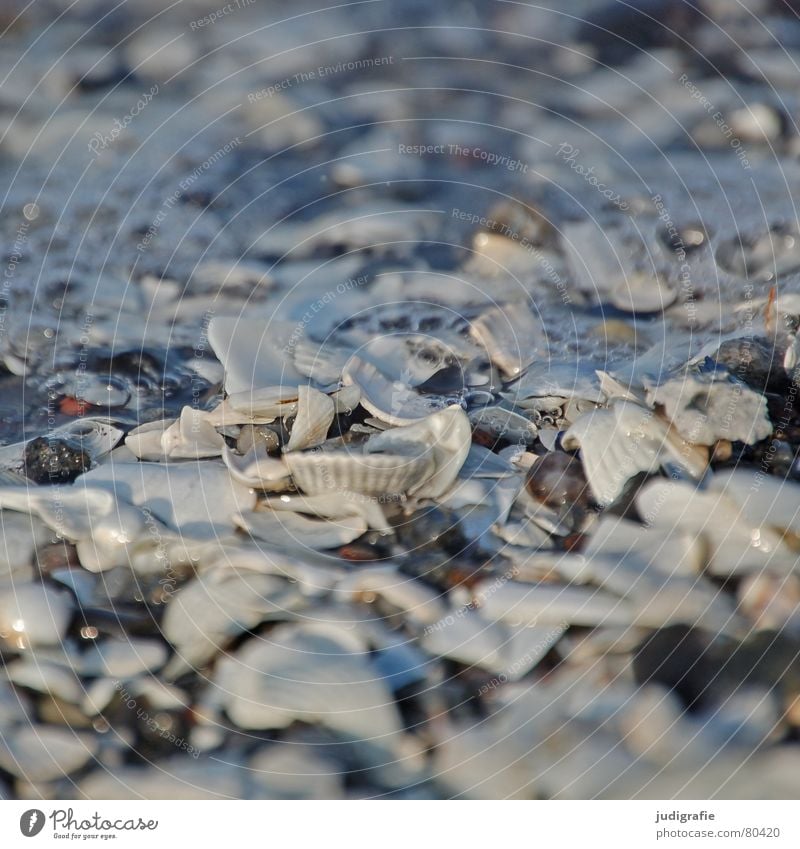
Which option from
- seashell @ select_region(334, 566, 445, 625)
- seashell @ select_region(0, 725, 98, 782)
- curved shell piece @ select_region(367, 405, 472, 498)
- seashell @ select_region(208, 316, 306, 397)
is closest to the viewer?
seashell @ select_region(0, 725, 98, 782)

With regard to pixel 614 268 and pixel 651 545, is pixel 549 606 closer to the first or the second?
pixel 651 545

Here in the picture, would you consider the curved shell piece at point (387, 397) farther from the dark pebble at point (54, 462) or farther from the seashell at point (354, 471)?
the dark pebble at point (54, 462)

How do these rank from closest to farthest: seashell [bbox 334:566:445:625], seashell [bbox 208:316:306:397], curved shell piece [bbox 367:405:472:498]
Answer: seashell [bbox 334:566:445:625]
curved shell piece [bbox 367:405:472:498]
seashell [bbox 208:316:306:397]

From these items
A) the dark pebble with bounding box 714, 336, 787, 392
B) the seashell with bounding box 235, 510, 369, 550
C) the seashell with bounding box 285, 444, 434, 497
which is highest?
the dark pebble with bounding box 714, 336, 787, 392

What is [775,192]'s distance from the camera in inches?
45.1

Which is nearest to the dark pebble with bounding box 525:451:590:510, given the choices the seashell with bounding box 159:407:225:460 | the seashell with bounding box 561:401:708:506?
the seashell with bounding box 561:401:708:506

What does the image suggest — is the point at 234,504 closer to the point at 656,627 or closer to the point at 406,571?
the point at 406,571

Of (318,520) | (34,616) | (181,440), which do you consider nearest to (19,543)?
(34,616)

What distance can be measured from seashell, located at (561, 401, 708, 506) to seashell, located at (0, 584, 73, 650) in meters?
0.56

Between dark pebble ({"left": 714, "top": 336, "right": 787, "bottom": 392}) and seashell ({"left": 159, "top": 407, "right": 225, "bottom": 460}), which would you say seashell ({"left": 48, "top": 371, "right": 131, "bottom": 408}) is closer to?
seashell ({"left": 159, "top": 407, "right": 225, "bottom": 460})

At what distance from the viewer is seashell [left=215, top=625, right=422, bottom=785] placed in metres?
0.79

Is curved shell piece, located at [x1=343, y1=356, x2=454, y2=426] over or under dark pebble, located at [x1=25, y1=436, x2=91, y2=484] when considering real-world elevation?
over

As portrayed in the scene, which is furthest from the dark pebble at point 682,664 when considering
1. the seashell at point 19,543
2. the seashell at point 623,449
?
the seashell at point 19,543

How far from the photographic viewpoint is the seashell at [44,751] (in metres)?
0.77
